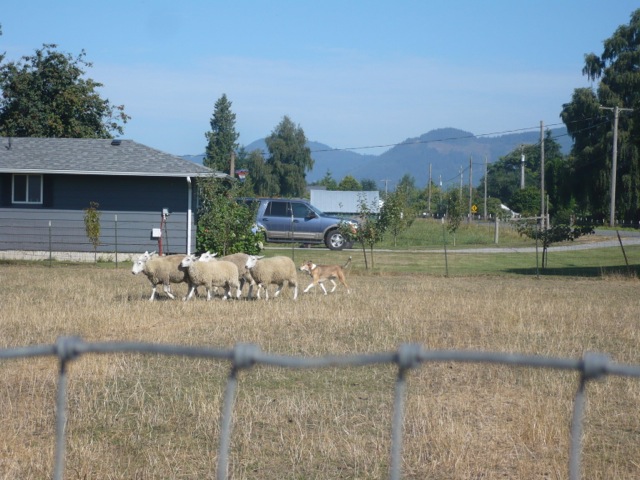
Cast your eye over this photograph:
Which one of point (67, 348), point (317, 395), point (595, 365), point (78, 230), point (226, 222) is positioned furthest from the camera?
point (78, 230)

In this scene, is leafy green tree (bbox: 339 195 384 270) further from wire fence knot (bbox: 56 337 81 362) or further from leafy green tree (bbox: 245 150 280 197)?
leafy green tree (bbox: 245 150 280 197)

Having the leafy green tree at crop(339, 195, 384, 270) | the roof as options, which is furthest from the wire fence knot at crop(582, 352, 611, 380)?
the leafy green tree at crop(339, 195, 384, 270)

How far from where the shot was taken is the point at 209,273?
19328 millimetres

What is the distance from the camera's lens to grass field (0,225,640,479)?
754 centimetres

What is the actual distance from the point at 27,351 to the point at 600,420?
21.3 ft

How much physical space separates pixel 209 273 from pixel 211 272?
48 mm

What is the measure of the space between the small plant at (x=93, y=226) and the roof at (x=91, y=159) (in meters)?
1.38

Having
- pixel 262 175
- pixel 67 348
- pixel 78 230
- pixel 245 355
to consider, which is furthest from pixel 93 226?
pixel 262 175

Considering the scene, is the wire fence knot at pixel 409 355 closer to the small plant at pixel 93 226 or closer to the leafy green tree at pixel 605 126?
the small plant at pixel 93 226

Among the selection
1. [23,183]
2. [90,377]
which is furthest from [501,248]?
[90,377]

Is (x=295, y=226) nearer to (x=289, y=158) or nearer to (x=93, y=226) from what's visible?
(x=93, y=226)

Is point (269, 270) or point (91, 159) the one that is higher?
point (91, 159)

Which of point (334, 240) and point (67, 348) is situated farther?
point (334, 240)

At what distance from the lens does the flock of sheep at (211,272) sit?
63.6ft
